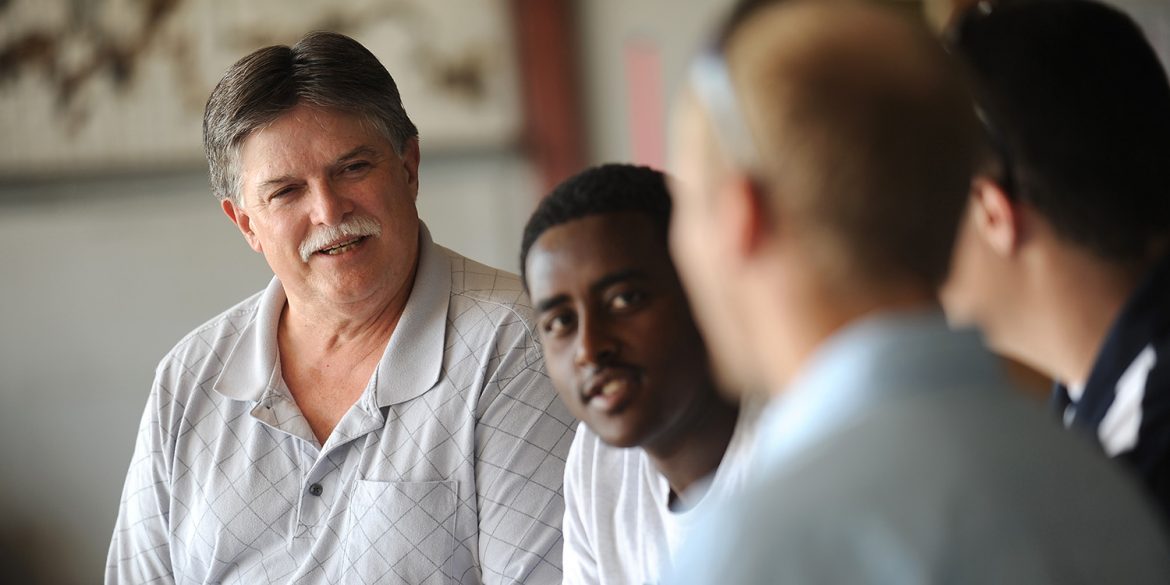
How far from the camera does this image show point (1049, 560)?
30.2 inches

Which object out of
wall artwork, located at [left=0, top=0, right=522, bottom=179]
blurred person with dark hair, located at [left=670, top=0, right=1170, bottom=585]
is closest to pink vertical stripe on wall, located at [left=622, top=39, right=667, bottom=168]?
wall artwork, located at [left=0, top=0, right=522, bottom=179]

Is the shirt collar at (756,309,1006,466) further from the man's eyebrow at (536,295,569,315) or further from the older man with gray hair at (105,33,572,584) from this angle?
the older man with gray hair at (105,33,572,584)

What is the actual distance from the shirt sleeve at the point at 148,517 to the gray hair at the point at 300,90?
444 millimetres

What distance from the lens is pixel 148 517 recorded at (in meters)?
2.10

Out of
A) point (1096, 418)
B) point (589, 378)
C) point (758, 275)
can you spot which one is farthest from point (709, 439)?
point (758, 275)

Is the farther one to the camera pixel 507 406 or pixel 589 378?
pixel 507 406

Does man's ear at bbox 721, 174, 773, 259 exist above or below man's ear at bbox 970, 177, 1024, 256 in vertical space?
above

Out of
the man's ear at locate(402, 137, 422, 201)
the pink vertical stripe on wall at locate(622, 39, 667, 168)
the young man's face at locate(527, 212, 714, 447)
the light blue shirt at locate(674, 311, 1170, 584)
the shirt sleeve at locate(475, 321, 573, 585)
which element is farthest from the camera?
the pink vertical stripe on wall at locate(622, 39, 667, 168)

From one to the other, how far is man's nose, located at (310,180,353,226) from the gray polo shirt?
18 cm

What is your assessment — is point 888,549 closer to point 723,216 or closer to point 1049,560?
point 1049,560

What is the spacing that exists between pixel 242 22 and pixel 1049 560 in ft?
11.5

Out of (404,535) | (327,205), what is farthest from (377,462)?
(327,205)

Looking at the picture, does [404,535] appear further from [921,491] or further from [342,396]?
[921,491]

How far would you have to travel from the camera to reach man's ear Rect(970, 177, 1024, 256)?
115cm
